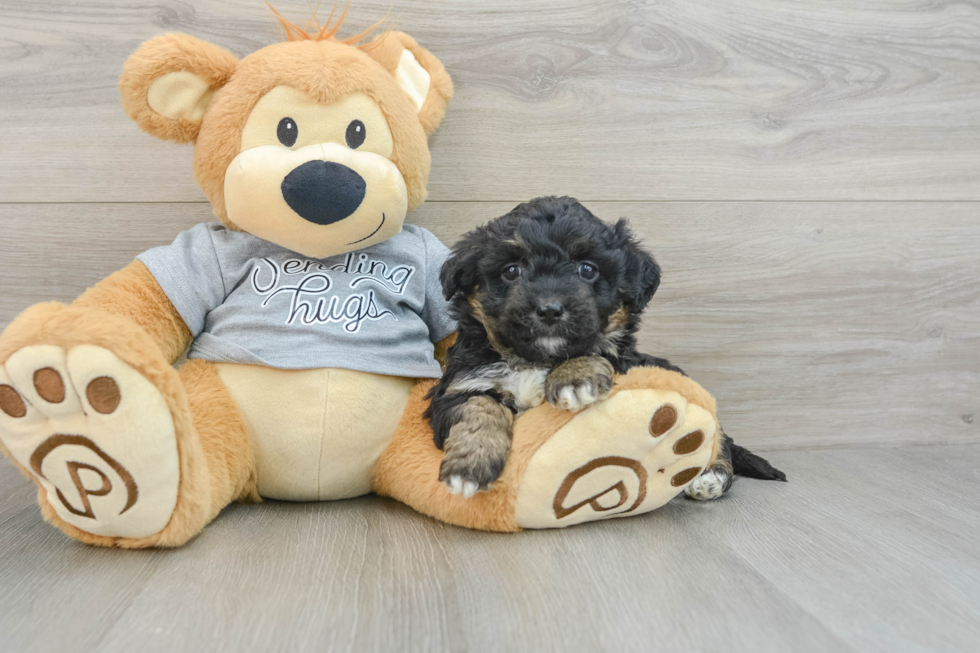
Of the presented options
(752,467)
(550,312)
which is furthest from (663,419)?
(752,467)

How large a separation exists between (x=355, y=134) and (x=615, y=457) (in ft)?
2.98

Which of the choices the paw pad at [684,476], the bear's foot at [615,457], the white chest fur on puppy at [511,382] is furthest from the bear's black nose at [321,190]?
the paw pad at [684,476]

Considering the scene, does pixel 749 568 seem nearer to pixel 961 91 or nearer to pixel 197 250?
pixel 197 250

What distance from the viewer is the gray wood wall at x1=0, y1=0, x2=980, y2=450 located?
6.01ft

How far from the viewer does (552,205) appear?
1.40 metres

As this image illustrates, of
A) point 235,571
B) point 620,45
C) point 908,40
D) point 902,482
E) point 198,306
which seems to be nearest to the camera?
point 235,571

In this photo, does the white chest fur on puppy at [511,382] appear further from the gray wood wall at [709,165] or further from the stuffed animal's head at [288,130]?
the gray wood wall at [709,165]

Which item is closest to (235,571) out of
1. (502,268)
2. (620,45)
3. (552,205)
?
(502,268)

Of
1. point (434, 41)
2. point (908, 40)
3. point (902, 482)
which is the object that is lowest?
point (902, 482)

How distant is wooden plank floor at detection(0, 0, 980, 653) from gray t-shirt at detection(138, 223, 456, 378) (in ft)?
1.11

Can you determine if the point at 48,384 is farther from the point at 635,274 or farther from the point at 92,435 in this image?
the point at 635,274

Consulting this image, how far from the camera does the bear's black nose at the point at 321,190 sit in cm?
140

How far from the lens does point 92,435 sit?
1124 millimetres

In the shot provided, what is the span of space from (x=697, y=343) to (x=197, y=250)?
1474mm
